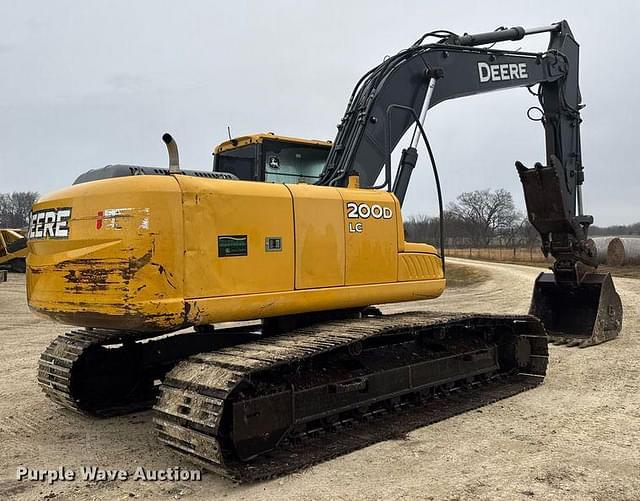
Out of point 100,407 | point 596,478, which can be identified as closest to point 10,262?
point 100,407

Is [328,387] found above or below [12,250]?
below

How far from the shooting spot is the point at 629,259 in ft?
104

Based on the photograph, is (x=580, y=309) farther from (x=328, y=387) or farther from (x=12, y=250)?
(x=12, y=250)

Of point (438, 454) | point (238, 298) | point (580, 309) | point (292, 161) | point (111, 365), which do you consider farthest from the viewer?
point (580, 309)

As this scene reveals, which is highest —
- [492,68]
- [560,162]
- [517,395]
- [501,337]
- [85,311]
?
[492,68]

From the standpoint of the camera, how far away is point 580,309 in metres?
10.3

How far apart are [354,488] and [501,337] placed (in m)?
3.89

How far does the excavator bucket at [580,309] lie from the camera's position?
385 inches

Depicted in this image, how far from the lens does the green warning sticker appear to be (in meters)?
4.74

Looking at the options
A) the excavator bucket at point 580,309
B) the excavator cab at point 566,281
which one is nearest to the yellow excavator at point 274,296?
the excavator cab at point 566,281

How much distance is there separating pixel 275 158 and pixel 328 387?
254cm

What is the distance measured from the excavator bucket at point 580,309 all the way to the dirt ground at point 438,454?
2.07m

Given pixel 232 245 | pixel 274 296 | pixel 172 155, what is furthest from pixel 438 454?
pixel 172 155

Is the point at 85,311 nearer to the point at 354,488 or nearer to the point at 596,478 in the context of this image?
the point at 354,488
